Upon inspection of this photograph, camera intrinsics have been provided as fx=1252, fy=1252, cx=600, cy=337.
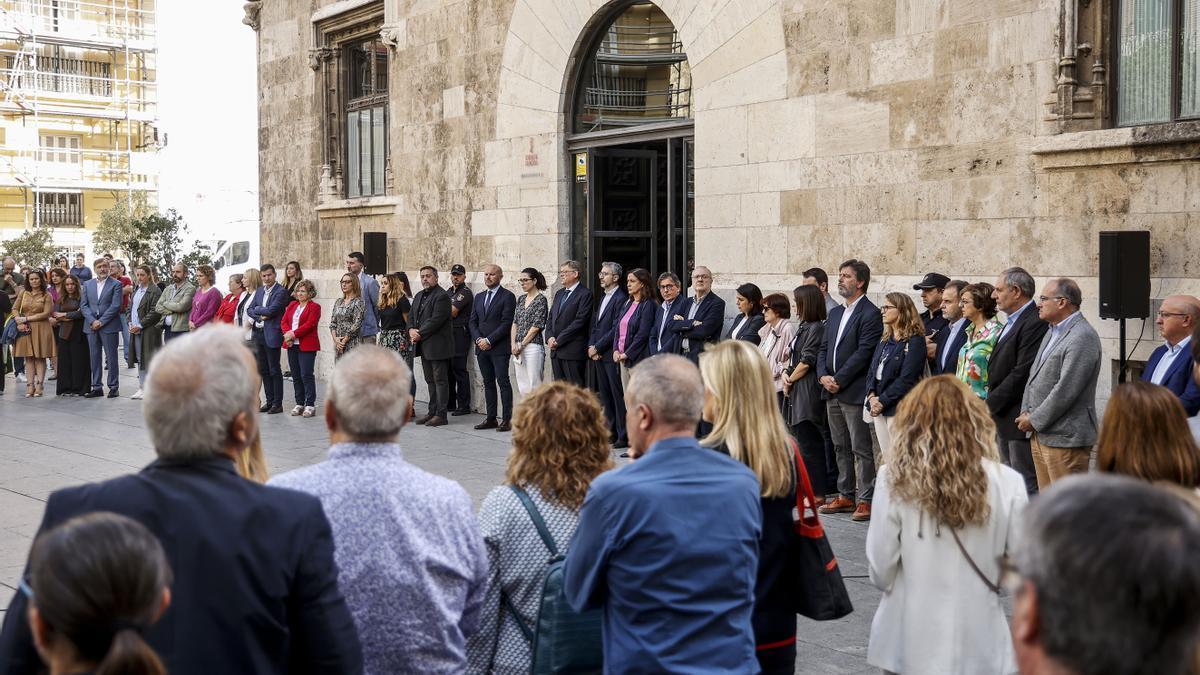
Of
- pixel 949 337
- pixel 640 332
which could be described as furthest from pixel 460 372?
pixel 949 337

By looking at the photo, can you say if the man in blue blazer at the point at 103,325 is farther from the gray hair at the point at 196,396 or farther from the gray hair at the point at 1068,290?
the gray hair at the point at 196,396

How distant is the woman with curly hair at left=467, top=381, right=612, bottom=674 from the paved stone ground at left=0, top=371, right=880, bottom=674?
2.46 metres

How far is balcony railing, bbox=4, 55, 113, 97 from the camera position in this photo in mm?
49562

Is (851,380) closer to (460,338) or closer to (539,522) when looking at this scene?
(539,522)

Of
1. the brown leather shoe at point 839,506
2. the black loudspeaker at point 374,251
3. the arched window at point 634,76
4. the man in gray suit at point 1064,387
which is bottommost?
the brown leather shoe at point 839,506

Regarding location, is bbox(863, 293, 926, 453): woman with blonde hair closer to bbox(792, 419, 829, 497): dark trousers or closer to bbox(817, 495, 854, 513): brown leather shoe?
bbox(817, 495, 854, 513): brown leather shoe

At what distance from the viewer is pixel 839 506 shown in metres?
9.49

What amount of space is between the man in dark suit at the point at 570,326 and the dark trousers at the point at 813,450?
149 inches

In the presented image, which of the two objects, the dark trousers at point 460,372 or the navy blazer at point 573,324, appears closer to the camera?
the navy blazer at point 573,324

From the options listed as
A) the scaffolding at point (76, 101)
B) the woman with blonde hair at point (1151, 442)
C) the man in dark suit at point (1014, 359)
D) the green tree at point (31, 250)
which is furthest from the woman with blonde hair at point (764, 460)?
the scaffolding at point (76, 101)

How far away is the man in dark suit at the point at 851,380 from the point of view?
933cm

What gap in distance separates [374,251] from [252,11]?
20.8 feet

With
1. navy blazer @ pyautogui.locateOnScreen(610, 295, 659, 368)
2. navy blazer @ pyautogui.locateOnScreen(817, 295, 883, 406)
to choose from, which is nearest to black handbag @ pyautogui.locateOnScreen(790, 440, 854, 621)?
navy blazer @ pyautogui.locateOnScreen(817, 295, 883, 406)

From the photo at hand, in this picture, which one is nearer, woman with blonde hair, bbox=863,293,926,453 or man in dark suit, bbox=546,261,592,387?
woman with blonde hair, bbox=863,293,926,453
